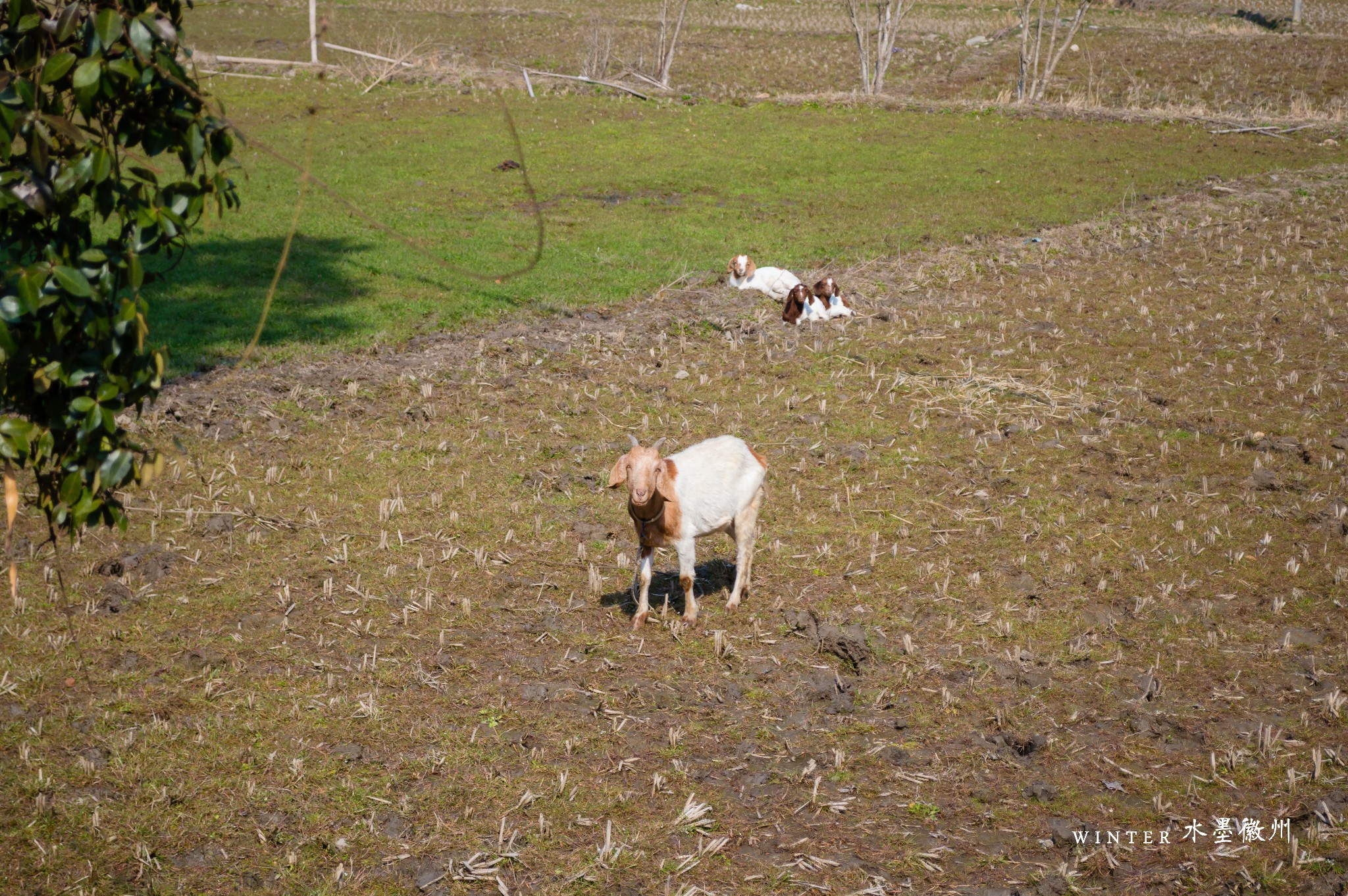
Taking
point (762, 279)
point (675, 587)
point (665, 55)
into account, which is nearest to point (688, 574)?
point (675, 587)

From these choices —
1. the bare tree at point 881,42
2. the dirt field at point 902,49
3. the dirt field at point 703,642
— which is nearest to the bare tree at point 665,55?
the dirt field at point 902,49

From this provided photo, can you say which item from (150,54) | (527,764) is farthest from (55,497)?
(527,764)

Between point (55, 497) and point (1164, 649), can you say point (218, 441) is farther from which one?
point (1164, 649)

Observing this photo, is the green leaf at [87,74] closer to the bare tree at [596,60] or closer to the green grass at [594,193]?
the green grass at [594,193]

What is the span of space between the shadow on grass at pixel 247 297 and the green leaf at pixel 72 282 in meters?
11.4

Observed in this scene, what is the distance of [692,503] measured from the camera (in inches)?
337

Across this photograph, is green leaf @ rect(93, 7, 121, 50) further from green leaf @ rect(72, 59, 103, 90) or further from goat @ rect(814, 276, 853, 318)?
goat @ rect(814, 276, 853, 318)

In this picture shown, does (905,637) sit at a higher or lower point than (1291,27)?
lower

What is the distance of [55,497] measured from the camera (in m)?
3.96

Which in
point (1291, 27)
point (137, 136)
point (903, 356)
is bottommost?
point (903, 356)

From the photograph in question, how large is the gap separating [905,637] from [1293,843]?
2.95 m

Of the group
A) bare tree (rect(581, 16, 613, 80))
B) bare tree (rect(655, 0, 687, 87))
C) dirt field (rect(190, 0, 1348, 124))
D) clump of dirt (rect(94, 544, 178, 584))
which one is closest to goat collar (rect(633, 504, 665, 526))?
clump of dirt (rect(94, 544, 178, 584))

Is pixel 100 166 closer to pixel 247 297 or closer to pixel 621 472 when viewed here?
pixel 621 472

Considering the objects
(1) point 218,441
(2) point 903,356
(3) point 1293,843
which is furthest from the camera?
(2) point 903,356
